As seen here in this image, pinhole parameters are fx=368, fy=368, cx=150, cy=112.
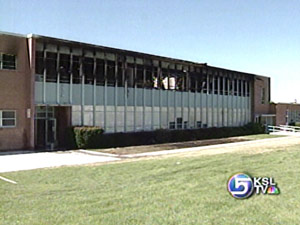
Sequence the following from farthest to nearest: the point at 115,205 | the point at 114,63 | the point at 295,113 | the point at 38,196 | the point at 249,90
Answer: the point at 295,113, the point at 249,90, the point at 114,63, the point at 38,196, the point at 115,205

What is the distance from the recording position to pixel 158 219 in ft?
19.8

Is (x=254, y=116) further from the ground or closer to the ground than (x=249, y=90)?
closer to the ground

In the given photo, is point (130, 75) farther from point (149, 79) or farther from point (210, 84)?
point (210, 84)

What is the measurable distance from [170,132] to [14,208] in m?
22.9

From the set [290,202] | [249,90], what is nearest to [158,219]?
[290,202]

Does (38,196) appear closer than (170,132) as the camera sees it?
Yes

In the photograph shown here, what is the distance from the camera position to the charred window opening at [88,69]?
25.2m

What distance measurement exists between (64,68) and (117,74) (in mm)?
4663

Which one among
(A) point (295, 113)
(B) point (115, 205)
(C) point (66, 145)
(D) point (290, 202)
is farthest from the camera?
(A) point (295, 113)

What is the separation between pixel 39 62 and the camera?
74.4ft

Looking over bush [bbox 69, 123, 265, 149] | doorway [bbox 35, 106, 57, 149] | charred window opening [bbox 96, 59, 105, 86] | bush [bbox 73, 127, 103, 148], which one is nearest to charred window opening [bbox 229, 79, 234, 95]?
bush [bbox 69, 123, 265, 149]

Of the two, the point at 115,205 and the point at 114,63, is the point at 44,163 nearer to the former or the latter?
the point at 115,205

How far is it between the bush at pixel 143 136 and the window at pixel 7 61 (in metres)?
5.30

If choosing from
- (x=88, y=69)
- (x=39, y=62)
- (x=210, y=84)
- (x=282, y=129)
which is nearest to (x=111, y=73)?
(x=88, y=69)
